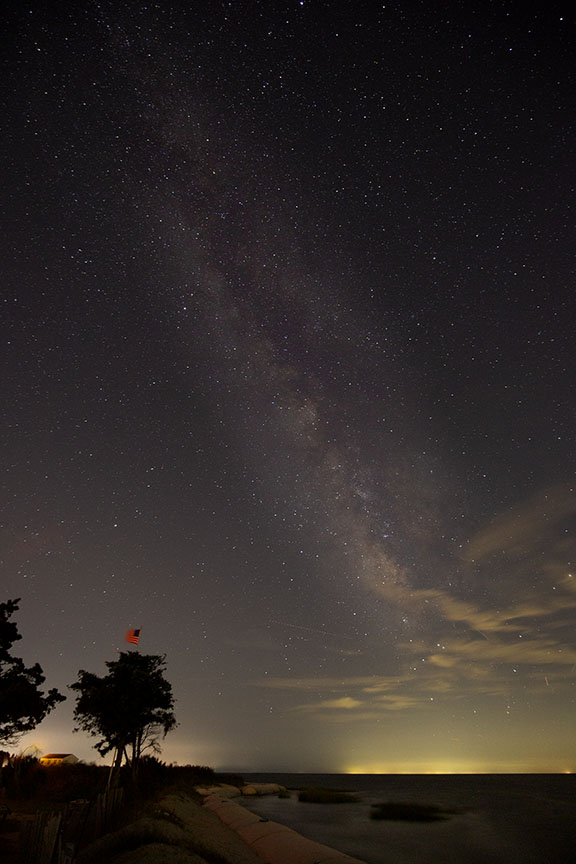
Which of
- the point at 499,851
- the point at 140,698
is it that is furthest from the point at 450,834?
the point at 140,698

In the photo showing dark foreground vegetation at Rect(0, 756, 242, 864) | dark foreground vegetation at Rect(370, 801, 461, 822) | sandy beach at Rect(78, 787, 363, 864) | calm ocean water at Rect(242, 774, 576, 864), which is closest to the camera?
sandy beach at Rect(78, 787, 363, 864)

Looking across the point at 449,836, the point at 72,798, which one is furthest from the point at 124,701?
the point at 449,836

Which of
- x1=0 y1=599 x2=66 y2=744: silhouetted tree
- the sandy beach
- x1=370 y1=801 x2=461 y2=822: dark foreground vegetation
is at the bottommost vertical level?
x1=370 y1=801 x2=461 y2=822: dark foreground vegetation

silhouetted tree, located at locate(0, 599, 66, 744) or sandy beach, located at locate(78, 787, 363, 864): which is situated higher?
silhouetted tree, located at locate(0, 599, 66, 744)

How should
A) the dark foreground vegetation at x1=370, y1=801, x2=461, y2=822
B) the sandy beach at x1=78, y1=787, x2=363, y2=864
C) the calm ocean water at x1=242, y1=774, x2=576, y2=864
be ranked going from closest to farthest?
the sandy beach at x1=78, y1=787, x2=363, y2=864, the calm ocean water at x1=242, y1=774, x2=576, y2=864, the dark foreground vegetation at x1=370, y1=801, x2=461, y2=822

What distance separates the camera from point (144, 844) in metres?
14.0

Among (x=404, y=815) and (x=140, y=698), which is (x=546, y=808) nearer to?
(x=404, y=815)

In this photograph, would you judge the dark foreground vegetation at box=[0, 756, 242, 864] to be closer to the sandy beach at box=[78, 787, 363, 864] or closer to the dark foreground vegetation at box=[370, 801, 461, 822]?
the sandy beach at box=[78, 787, 363, 864]

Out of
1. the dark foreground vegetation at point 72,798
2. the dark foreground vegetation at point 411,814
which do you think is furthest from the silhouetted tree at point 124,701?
the dark foreground vegetation at point 411,814

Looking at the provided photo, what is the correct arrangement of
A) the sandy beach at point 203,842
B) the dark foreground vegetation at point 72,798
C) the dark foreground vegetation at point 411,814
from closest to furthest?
the sandy beach at point 203,842 < the dark foreground vegetation at point 72,798 < the dark foreground vegetation at point 411,814

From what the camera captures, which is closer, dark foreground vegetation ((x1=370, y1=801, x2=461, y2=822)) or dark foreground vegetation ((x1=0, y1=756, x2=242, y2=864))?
dark foreground vegetation ((x1=0, y1=756, x2=242, y2=864))

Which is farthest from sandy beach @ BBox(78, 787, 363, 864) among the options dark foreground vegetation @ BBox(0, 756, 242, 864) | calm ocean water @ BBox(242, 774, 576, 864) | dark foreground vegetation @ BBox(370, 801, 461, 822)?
dark foreground vegetation @ BBox(370, 801, 461, 822)

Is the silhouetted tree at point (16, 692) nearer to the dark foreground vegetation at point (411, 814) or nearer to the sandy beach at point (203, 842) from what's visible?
the sandy beach at point (203, 842)

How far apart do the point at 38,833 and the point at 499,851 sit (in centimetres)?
2956
